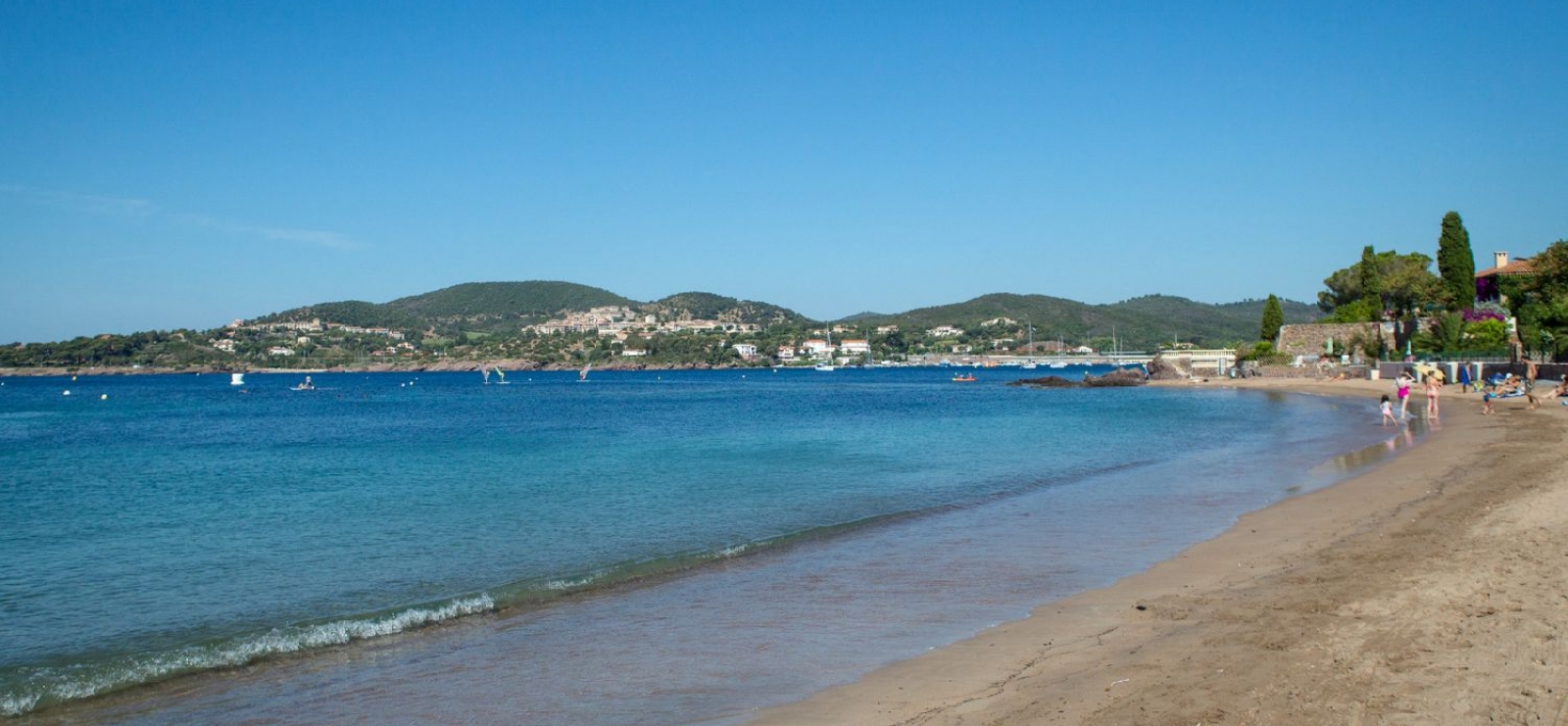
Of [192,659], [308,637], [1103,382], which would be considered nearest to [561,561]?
[308,637]

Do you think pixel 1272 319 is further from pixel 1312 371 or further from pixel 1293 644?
pixel 1293 644

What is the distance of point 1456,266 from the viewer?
172 feet

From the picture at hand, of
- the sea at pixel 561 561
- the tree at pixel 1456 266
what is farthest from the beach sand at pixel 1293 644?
the tree at pixel 1456 266

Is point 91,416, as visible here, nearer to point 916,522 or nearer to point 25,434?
point 25,434

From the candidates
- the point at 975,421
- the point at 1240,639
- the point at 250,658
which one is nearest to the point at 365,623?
the point at 250,658

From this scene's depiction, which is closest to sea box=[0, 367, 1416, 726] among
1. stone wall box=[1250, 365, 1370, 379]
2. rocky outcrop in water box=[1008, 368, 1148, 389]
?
stone wall box=[1250, 365, 1370, 379]

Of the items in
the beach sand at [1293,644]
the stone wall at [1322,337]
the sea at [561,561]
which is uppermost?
the stone wall at [1322,337]

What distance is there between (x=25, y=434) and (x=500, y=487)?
30.9m

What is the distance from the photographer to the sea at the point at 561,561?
723cm

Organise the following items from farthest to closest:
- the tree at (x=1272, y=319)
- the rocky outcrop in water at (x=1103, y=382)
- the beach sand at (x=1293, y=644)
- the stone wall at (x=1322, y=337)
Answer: the rocky outcrop in water at (x=1103, y=382) < the tree at (x=1272, y=319) < the stone wall at (x=1322, y=337) < the beach sand at (x=1293, y=644)

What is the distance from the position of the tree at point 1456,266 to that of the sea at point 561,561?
97.8 ft

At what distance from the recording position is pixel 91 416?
5134 cm

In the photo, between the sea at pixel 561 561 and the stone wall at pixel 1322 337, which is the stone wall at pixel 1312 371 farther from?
the sea at pixel 561 561

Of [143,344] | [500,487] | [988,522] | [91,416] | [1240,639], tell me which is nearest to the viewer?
[1240,639]
